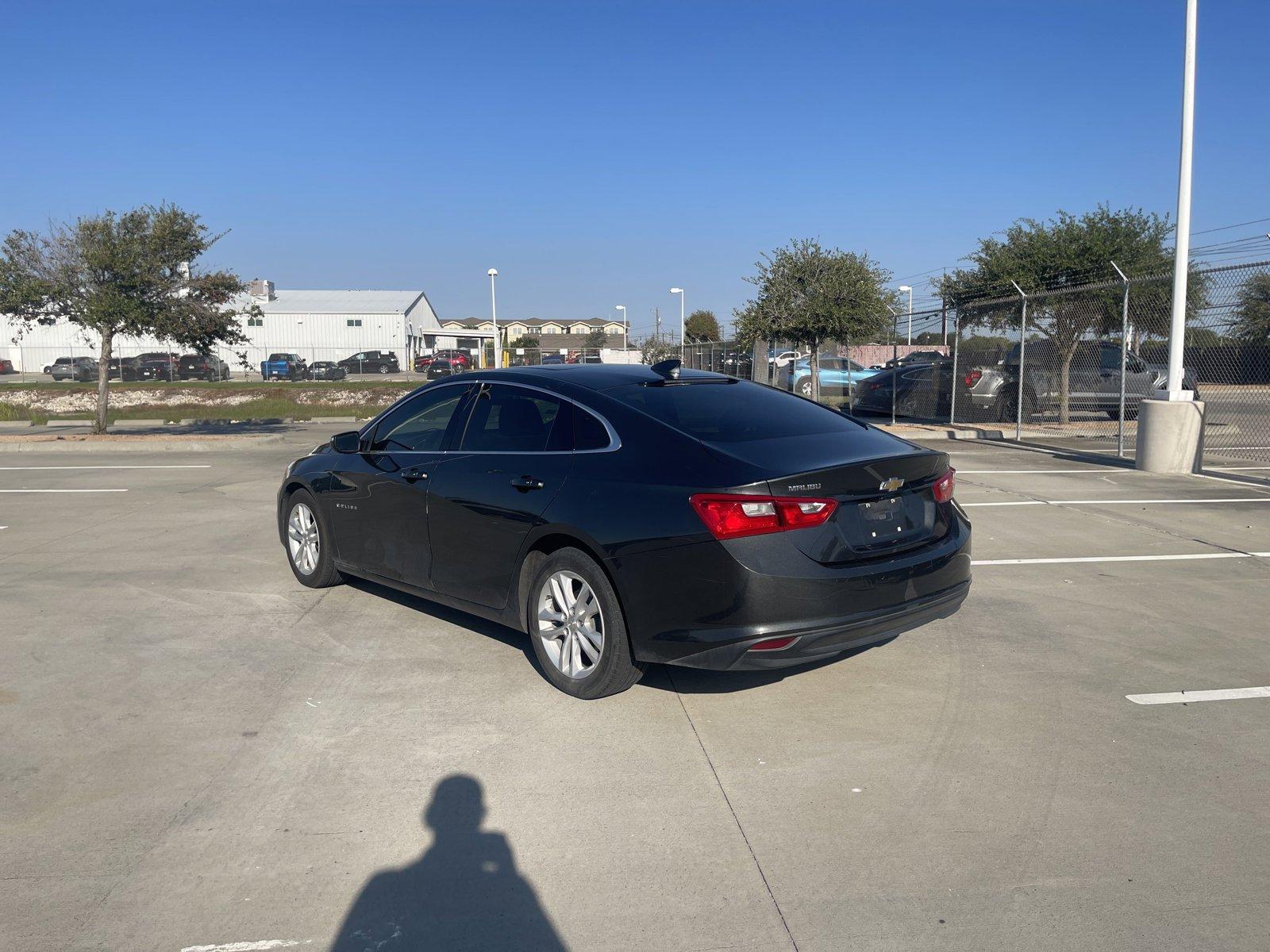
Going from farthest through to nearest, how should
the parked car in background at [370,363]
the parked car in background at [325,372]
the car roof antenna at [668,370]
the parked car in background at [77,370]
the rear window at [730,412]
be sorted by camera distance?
the parked car in background at [370,363], the parked car in background at [77,370], the parked car in background at [325,372], the car roof antenna at [668,370], the rear window at [730,412]

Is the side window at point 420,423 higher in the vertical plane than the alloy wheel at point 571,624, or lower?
higher

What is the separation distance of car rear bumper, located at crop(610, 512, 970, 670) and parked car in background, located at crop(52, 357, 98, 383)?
57.7 meters

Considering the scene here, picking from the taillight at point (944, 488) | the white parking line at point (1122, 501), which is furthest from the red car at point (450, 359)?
the taillight at point (944, 488)

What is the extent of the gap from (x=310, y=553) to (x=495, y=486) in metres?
2.45

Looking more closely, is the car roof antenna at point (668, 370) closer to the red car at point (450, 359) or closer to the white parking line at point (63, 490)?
the white parking line at point (63, 490)

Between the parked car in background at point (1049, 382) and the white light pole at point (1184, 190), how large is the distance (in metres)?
5.89

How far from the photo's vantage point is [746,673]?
18.3 ft

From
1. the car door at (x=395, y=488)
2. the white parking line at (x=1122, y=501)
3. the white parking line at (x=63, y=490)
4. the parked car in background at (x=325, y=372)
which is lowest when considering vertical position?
the white parking line at (x=63, y=490)

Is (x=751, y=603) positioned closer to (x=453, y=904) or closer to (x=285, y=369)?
(x=453, y=904)

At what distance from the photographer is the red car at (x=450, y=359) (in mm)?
55675

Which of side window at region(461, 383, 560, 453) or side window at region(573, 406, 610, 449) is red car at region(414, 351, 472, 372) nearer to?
side window at region(461, 383, 560, 453)

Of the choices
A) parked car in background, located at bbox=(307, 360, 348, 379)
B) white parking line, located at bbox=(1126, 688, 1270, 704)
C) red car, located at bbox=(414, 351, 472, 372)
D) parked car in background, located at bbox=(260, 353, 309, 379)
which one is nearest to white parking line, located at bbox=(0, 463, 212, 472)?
white parking line, located at bbox=(1126, 688, 1270, 704)

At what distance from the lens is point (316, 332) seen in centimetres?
7369

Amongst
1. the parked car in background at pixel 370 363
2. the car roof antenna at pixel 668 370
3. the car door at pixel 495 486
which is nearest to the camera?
the car door at pixel 495 486
